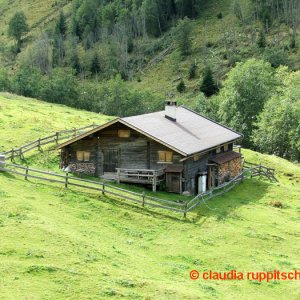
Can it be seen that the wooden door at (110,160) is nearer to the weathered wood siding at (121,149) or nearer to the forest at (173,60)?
the weathered wood siding at (121,149)

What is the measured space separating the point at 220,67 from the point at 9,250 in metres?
105

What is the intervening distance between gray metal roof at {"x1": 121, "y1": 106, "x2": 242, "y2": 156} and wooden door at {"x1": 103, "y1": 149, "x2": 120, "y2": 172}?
3.12 m

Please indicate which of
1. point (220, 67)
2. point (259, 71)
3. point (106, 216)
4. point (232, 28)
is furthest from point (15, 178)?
point (232, 28)

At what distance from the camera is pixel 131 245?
31.2 m

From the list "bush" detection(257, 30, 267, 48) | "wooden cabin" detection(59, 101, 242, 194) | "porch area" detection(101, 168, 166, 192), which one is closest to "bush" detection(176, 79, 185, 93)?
"bush" detection(257, 30, 267, 48)

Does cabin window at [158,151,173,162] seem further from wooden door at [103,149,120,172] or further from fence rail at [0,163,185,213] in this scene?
fence rail at [0,163,185,213]

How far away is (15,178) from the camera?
136 ft

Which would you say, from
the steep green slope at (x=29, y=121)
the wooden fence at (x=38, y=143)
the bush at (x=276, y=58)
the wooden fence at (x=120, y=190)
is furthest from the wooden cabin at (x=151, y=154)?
the bush at (x=276, y=58)

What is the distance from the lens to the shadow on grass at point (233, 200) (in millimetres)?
38884

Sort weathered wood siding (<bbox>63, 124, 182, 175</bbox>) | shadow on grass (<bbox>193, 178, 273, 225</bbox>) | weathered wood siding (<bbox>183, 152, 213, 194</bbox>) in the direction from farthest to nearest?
weathered wood siding (<bbox>63, 124, 182, 175</bbox>) < weathered wood siding (<bbox>183, 152, 213, 194</bbox>) < shadow on grass (<bbox>193, 178, 273, 225</bbox>)

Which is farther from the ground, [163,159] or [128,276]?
[163,159]

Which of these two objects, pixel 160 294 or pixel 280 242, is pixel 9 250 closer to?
pixel 160 294

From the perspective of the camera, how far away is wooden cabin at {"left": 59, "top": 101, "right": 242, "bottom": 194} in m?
43.7

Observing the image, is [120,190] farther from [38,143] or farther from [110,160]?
[38,143]
